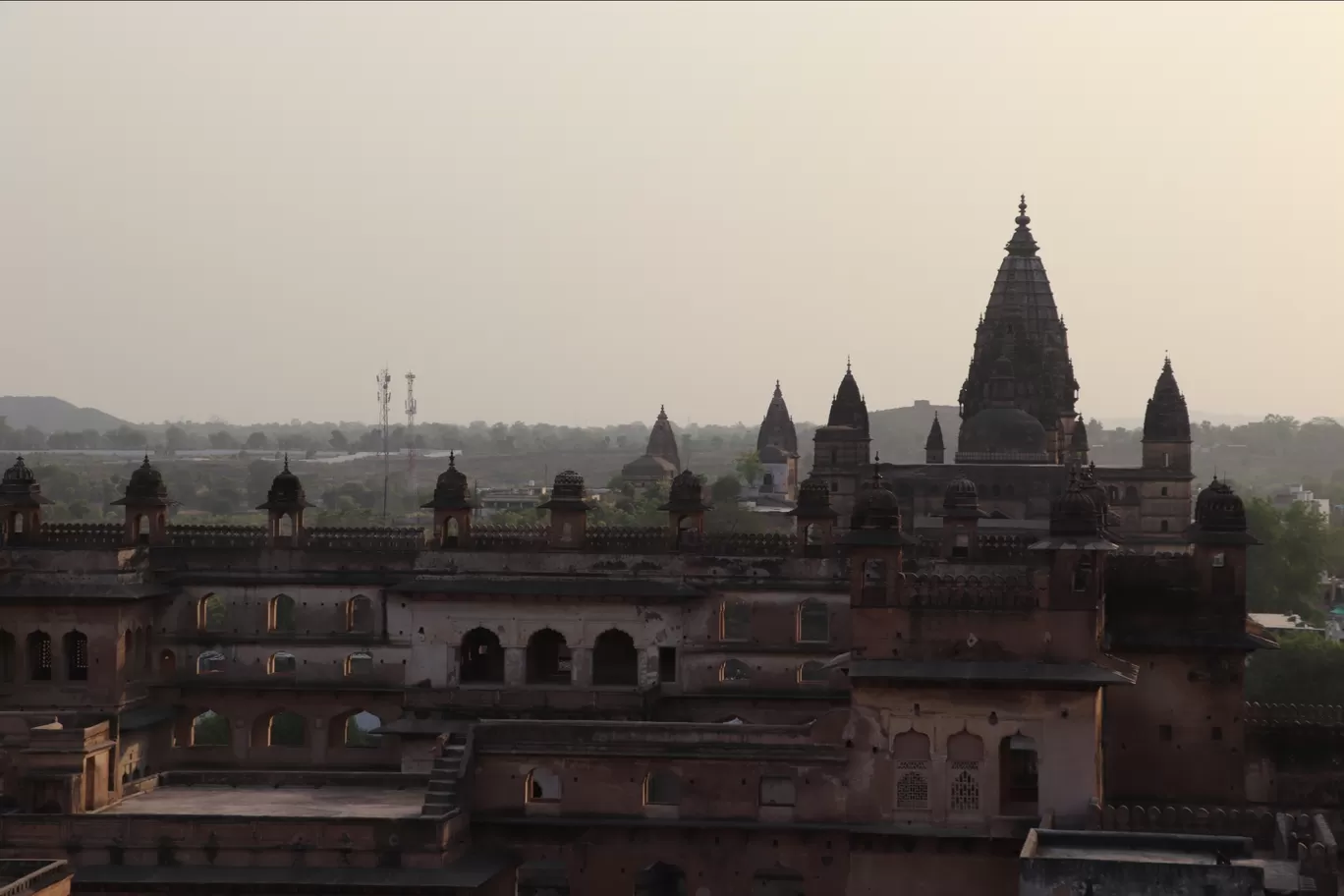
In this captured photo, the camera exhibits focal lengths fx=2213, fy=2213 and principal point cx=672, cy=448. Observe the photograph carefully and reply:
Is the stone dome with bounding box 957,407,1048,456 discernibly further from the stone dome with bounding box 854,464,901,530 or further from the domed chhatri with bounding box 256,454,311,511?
the stone dome with bounding box 854,464,901,530

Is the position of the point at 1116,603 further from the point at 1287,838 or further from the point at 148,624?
the point at 148,624

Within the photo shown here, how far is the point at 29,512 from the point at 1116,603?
23254 mm

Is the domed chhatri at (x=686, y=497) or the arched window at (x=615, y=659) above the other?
the domed chhatri at (x=686, y=497)

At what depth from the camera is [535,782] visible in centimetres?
4369

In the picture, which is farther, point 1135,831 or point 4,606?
point 4,606

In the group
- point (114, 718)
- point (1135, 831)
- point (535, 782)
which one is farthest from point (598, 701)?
point (1135, 831)

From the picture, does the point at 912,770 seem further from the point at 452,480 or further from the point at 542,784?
the point at 452,480

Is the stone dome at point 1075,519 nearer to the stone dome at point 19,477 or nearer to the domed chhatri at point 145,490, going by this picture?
the domed chhatri at point 145,490

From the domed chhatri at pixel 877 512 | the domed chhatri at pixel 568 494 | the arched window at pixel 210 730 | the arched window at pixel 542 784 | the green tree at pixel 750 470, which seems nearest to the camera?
the domed chhatri at pixel 877 512

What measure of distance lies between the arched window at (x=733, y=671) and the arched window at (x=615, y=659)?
181 cm

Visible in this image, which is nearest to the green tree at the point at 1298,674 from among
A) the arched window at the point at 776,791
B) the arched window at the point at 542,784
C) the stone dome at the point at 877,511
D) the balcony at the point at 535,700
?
the balcony at the point at 535,700

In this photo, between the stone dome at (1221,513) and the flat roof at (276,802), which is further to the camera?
the stone dome at (1221,513)

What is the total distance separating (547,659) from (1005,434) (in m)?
39.7

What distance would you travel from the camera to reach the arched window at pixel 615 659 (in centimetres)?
4609
